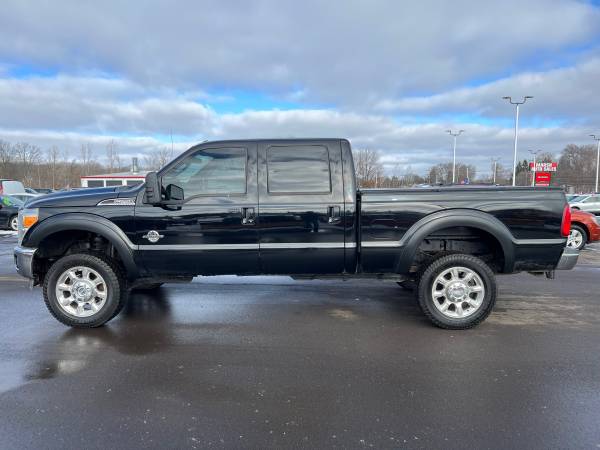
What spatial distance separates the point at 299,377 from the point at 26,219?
11.3 feet

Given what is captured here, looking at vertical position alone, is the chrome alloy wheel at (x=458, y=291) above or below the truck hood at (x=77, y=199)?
below

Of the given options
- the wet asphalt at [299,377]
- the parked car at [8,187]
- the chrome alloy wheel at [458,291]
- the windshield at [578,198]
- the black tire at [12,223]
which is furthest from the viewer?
the windshield at [578,198]

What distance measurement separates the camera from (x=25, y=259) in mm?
4570

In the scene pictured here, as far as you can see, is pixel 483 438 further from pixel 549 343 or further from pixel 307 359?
pixel 549 343

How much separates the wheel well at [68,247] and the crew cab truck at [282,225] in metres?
0.07

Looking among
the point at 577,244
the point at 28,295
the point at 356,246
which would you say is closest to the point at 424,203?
the point at 356,246

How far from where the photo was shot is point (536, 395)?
3.22 meters

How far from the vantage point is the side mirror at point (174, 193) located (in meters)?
4.45

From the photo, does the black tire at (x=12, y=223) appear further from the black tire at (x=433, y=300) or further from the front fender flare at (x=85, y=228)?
the black tire at (x=433, y=300)

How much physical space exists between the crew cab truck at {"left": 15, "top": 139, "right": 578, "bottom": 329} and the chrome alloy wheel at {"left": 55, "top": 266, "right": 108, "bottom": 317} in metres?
0.01

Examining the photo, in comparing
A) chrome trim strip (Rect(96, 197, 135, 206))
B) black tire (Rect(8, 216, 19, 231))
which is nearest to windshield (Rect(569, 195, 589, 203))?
chrome trim strip (Rect(96, 197, 135, 206))

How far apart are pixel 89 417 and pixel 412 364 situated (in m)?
2.61

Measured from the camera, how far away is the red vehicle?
34.4 feet

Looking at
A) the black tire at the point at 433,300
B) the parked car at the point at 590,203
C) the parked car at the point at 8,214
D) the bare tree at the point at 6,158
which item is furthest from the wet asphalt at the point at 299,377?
the bare tree at the point at 6,158
